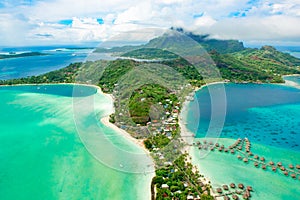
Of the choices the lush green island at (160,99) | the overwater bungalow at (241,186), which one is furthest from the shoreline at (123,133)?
the overwater bungalow at (241,186)

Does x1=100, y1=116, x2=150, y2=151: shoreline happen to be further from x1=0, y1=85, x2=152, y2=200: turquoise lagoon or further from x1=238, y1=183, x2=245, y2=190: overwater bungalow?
x1=238, y1=183, x2=245, y2=190: overwater bungalow

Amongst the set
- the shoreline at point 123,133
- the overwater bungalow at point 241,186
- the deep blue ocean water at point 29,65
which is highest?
the deep blue ocean water at point 29,65

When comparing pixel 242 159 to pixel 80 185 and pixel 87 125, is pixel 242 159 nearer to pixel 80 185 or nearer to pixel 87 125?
pixel 80 185

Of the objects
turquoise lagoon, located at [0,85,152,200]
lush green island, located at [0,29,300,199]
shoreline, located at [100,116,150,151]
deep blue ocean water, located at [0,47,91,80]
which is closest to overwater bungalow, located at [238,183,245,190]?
lush green island, located at [0,29,300,199]

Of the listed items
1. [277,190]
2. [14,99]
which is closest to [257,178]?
[277,190]

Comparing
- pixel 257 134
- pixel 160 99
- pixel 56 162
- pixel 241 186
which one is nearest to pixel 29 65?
pixel 160 99

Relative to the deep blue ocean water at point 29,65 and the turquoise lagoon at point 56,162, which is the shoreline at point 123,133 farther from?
the deep blue ocean water at point 29,65

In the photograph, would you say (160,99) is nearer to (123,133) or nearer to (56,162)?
(123,133)
